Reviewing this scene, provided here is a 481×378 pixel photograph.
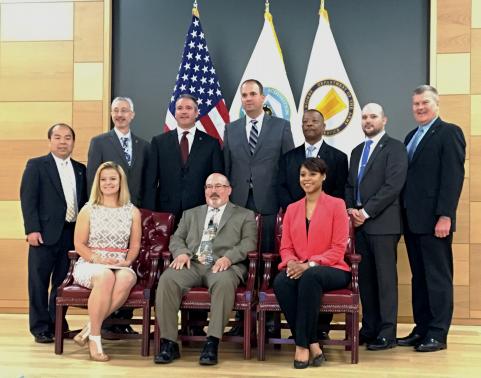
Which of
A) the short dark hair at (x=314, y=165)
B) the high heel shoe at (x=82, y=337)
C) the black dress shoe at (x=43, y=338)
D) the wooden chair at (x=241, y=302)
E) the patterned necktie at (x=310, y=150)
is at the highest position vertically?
the patterned necktie at (x=310, y=150)

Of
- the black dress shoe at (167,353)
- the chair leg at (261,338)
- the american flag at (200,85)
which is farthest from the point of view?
the american flag at (200,85)

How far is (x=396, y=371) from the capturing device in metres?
3.96

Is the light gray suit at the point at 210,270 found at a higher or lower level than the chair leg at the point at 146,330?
higher

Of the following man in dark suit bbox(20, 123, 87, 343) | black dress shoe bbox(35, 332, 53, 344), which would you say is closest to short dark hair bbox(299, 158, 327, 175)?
man in dark suit bbox(20, 123, 87, 343)

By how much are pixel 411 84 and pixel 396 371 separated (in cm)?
284

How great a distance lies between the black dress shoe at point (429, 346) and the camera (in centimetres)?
455

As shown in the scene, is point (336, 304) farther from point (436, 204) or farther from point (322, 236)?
point (436, 204)

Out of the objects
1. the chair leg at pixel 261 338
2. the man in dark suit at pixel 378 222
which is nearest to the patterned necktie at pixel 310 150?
the man in dark suit at pixel 378 222

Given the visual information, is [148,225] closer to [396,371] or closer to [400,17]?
[396,371]

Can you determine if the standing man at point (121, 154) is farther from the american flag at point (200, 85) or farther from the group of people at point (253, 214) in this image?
the american flag at point (200, 85)

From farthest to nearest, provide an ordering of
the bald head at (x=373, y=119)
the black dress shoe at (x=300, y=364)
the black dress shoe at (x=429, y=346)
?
the bald head at (x=373, y=119), the black dress shoe at (x=429, y=346), the black dress shoe at (x=300, y=364)

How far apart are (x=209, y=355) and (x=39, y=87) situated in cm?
330

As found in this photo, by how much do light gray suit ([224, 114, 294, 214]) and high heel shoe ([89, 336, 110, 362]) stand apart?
4.46 ft

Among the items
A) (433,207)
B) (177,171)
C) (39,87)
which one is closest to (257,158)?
(177,171)
